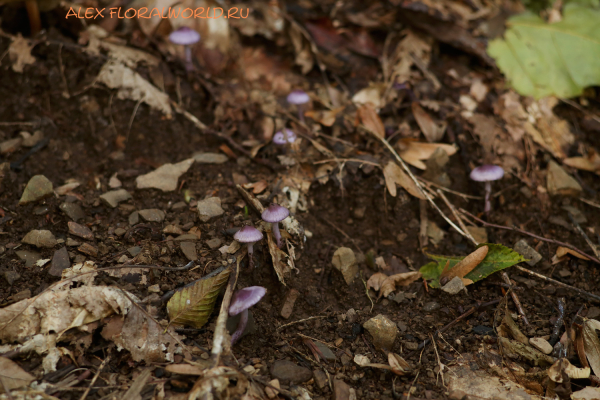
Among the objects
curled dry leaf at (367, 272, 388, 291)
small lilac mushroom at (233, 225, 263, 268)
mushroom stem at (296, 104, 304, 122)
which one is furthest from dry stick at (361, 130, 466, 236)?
small lilac mushroom at (233, 225, 263, 268)

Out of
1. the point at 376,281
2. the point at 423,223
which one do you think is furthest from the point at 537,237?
the point at 376,281

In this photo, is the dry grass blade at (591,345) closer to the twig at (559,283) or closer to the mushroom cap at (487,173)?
the twig at (559,283)

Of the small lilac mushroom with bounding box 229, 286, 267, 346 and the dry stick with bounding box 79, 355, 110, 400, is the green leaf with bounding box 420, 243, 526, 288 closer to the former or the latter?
the small lilac mushroom with bounding box 229, 286, 267, 346

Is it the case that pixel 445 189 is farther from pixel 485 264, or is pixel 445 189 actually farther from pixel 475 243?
pixel 485 264

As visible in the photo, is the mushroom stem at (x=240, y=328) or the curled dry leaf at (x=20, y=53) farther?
the curled dry leaf at (x=20, y=53)

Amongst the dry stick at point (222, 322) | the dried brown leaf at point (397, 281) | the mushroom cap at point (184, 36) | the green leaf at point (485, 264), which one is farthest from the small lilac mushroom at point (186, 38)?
the green leaf at point (485, 264)

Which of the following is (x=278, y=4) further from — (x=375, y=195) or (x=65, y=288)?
(x=65, y=288)
